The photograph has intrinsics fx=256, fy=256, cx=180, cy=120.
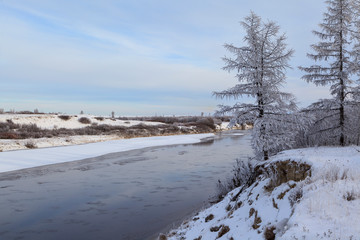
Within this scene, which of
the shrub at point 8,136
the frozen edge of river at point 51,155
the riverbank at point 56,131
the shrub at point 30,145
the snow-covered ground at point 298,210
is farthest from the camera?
the shrub at point 8,136

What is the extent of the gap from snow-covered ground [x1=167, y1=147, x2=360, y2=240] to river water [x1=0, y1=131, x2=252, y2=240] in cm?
238

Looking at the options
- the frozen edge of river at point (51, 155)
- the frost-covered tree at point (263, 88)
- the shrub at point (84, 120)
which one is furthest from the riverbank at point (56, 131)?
the frost-covered tree at point (263, 88)

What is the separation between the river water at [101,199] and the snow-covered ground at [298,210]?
2.38 m

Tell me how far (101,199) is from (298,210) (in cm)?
858

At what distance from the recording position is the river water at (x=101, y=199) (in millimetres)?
7812

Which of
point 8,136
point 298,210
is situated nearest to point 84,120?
point 8,136

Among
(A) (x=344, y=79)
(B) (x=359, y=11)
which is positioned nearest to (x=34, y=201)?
(A) (x=344, y=79)

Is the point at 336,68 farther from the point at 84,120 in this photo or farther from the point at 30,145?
the point at 84,120

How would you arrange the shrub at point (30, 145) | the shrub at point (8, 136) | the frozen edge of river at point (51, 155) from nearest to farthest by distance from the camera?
the frozen edge of river at point (51, 155)
the shrub at point (30, 145)
the shrub at point (8, 136)

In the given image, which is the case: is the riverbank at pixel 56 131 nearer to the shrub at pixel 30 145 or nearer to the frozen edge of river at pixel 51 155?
the shrub at pixel 30 145

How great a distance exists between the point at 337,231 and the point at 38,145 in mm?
26293

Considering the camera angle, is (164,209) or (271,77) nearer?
(164,209)

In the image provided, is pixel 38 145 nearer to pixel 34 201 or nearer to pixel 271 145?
pixel 34 201

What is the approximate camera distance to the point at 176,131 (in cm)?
4828
